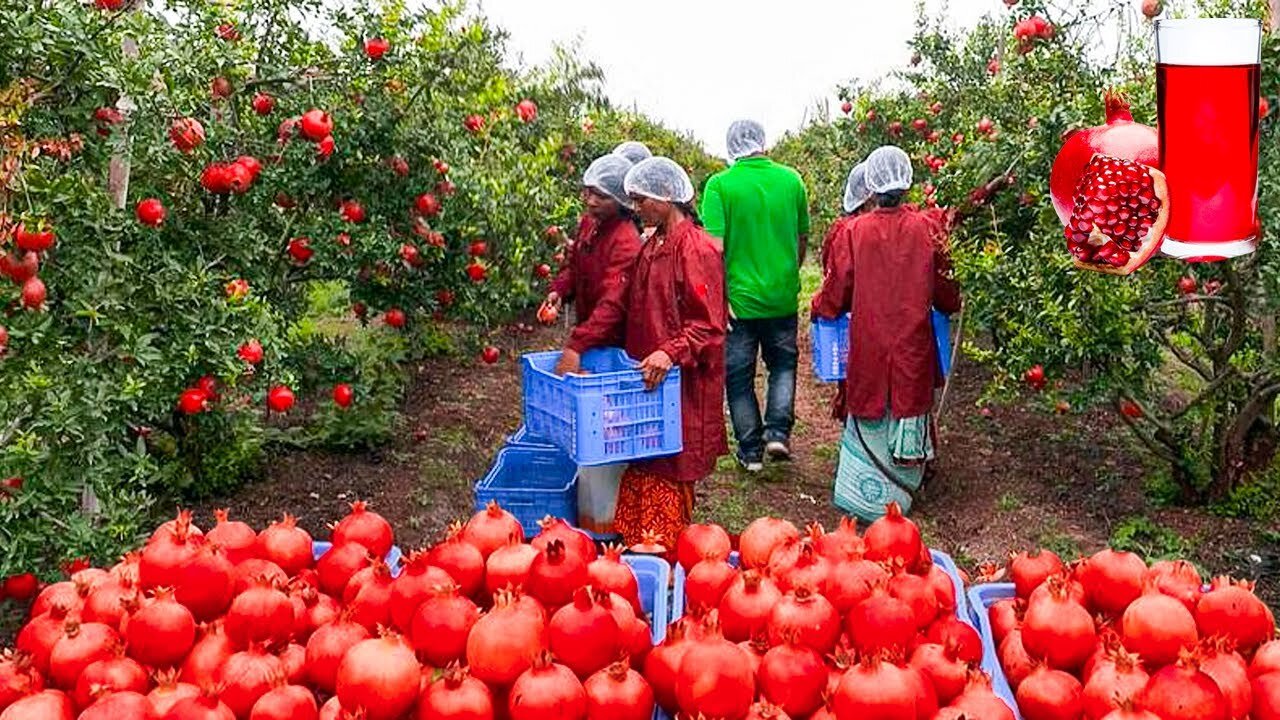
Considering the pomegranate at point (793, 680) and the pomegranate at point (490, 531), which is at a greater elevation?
the pomegranate at point (490, 531)

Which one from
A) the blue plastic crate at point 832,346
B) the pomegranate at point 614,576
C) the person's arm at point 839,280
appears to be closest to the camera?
the pomegranate at point 614,576

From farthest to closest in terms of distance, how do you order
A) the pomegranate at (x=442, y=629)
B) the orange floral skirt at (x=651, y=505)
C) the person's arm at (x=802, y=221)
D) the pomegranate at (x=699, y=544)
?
the person's arm at (x=802, y=221) < the orange floral skirt at (x=651, y=505) < the pomegranate at (x=699, y=544) < the pomegranate at (x=442, y=629)

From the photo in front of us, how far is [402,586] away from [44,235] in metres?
2.09

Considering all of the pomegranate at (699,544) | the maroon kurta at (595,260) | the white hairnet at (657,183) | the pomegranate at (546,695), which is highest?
the white hairnet at (657,183)

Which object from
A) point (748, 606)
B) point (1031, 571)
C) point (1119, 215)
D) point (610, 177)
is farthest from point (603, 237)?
point (1119, 215)

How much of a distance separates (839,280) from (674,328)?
1.40 metres

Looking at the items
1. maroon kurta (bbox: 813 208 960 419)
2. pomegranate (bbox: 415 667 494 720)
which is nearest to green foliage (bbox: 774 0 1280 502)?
maroon kurta (bbox: 813 208 960 419)

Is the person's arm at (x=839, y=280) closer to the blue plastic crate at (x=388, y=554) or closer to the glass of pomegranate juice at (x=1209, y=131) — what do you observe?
the blue plastic crate at (x=388, y=554)

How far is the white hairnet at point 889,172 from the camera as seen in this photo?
20.5 ft

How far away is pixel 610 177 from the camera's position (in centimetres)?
593

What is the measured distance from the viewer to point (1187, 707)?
245 cm

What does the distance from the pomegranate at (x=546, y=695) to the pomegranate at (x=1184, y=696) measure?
1.14 metres

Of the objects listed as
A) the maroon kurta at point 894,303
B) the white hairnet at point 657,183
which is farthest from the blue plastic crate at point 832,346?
the white hairnet at point 657,183

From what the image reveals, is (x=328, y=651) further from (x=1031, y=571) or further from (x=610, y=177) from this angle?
(x=610, y=177)
